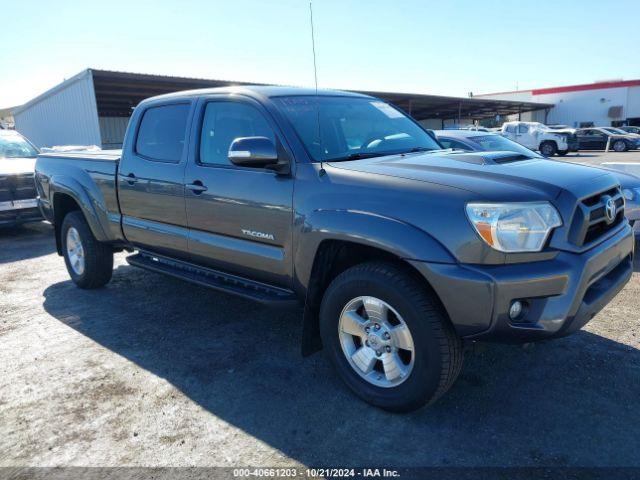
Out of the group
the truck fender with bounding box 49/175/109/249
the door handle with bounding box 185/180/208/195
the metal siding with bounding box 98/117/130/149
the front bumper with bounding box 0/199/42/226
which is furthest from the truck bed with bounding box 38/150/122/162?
the metal siding with bounding box 98/117/130/149

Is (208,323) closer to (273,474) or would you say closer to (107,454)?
(107,454)

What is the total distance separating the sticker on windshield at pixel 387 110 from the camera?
4.21 meters

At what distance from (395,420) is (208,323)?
6.89ft

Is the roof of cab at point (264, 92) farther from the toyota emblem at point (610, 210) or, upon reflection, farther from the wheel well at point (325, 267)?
the toyota emblem at point (610, 210)

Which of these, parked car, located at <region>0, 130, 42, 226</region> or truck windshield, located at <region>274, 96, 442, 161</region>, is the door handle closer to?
truck windshield, located at <region>274, 96, 442, 161</region>

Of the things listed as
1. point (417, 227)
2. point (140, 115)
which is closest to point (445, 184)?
point (417, 227)

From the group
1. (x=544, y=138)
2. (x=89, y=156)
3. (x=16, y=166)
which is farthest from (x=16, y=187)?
(x=544, y=138)


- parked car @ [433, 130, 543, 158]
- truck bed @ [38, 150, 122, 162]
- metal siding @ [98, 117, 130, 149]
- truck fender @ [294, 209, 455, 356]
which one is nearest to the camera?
truck fender @ [294, 209, 455, 356]

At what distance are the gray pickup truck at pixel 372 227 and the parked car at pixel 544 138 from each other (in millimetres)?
23267

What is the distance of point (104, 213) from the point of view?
4945mm

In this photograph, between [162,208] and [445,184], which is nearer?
[445,184]

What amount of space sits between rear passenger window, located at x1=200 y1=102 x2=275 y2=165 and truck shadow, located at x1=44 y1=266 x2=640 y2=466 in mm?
1454

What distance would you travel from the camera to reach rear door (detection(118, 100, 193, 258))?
4.11 meters

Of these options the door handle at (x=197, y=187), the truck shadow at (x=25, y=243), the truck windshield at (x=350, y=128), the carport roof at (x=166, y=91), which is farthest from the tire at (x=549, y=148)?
the door handle at (x=197, y=187)
